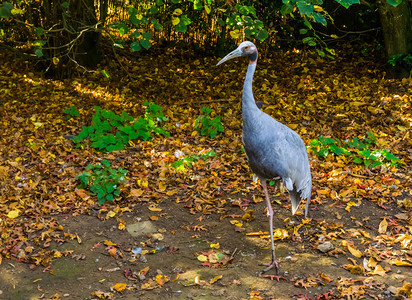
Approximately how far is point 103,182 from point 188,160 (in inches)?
44.4

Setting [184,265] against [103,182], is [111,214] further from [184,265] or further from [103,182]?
[184,265]

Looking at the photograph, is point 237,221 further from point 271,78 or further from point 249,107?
point 271,78

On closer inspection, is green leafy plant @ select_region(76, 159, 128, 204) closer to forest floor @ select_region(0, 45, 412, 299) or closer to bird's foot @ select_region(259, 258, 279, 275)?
forest floor @ select_region(0, 45, 412, 299)

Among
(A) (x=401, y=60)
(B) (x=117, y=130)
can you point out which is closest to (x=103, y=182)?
(B) (x=117, y=130)

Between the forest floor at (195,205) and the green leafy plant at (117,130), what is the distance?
0.13 m

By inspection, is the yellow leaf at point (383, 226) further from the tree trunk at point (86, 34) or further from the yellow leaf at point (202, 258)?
the tree trunk at point (86, 34)

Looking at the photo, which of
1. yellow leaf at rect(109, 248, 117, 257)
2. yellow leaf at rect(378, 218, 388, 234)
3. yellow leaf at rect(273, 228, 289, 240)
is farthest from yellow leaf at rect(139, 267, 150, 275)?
yellow leaf at rect(378, 218, 388, 234)

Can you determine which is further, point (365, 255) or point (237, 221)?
point (237, 221)

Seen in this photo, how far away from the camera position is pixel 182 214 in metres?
4.62

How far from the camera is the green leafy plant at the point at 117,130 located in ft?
18.4

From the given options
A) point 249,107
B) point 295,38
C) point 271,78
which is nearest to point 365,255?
point 249,107

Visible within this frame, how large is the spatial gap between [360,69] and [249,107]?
506cm

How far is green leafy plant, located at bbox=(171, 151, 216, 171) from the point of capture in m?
5.27

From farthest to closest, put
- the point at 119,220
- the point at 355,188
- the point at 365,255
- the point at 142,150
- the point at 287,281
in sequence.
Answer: the point at 142,150, the point at 355,188, the point at 119,220, the point at 365,255, the point at 287,281
